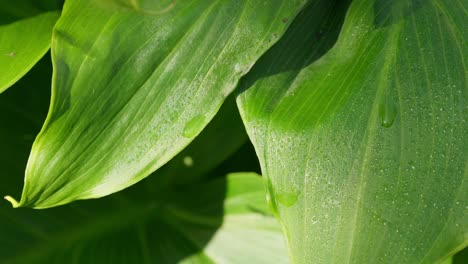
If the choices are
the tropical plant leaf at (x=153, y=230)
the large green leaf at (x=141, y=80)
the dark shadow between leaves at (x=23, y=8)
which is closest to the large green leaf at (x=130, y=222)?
the tropical plant leaf at (x=153, y=230)

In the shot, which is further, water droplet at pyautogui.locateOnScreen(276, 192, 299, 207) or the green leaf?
the green leaf

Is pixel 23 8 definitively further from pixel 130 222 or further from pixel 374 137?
pixel 374 137

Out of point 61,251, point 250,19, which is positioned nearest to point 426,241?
point 250,19

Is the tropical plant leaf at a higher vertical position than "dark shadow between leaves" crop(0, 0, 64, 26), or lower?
lower

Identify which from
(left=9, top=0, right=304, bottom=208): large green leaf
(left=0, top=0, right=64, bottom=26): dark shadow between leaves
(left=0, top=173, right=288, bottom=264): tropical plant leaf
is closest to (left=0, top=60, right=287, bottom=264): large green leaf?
(left=0, top=173, right=288, bottom=264): tropical plant leaf

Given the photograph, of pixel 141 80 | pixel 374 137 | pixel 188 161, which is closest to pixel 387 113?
pixel 374 137

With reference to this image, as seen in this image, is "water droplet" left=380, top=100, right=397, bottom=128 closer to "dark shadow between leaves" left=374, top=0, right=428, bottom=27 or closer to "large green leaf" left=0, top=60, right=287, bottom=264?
"dark shadow between leaves" left=374, top=0, right=428, bottom=27

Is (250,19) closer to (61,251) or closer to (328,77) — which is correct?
(328,77)
